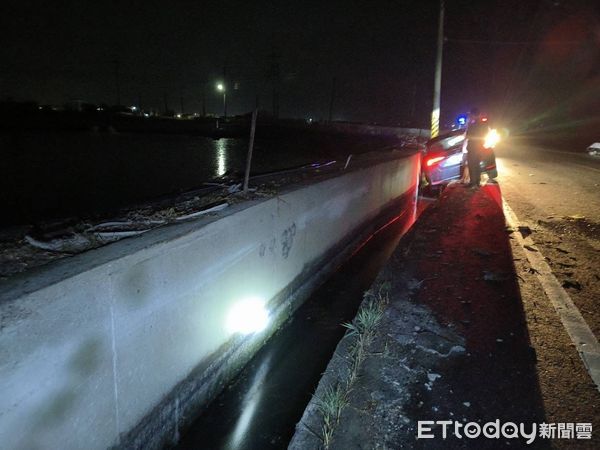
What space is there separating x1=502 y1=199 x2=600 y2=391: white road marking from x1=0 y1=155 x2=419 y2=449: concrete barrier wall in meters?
2.99

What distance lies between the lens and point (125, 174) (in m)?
14.9

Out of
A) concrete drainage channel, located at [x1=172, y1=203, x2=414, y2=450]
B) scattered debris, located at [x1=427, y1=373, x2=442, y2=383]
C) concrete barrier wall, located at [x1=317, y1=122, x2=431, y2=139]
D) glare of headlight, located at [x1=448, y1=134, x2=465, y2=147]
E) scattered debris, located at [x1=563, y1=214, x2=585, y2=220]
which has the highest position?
concrete barrier wall, located at [x1=317, y1=122, x2=431, y2=139]

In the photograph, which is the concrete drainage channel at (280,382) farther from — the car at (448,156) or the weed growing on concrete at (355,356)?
the car at (448,156)

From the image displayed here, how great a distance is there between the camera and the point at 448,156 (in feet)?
31.5

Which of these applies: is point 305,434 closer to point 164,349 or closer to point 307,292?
point 164,349

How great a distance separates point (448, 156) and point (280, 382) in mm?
7584

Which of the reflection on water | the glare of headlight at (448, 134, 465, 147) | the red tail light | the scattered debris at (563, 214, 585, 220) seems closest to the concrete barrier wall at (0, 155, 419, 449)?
the reflection on water

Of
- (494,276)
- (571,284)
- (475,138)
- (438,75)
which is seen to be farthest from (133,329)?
(438,75)

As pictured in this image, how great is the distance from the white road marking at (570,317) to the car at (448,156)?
440 cm

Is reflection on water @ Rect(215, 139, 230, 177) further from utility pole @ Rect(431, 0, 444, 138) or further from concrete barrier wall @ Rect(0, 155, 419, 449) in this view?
utility pole @ Rect(431, 0, 444, 138)

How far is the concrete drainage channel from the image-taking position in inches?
133

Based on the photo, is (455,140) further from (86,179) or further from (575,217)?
(86,179)

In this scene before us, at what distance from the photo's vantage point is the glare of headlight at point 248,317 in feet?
12.3

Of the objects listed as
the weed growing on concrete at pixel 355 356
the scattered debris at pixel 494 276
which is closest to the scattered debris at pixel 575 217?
the scattered debris at pixel 494 276
